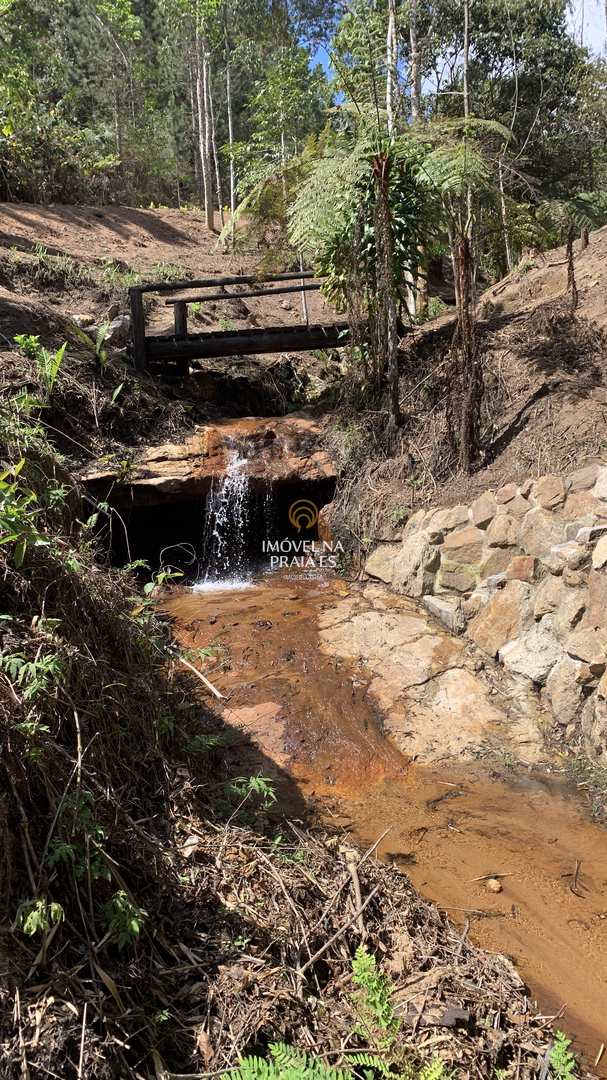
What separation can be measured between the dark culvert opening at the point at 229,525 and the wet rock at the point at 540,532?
2.92 m

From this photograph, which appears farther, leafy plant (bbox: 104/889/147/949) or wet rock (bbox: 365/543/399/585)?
wet rock (bbox: 365/543/399/585)

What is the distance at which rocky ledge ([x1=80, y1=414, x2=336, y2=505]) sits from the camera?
284 inches

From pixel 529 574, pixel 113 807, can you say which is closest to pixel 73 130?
pixel 529 574

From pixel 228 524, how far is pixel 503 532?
3507 mm

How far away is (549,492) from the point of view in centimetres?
507

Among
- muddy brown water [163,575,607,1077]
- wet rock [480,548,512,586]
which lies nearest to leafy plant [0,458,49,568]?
muddy brown water [163,575,607,1077]

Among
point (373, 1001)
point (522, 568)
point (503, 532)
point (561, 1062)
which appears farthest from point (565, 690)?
point (373, 1001)

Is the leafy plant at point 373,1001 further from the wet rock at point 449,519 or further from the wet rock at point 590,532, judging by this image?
the wet rock at point 449,519

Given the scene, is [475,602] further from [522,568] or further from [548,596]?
[548,596]

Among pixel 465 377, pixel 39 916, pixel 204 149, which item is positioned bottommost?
pixel 39 916

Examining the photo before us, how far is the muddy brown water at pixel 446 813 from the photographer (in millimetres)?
2770

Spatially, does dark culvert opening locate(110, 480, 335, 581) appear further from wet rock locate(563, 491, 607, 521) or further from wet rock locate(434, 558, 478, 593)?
wet rock locate(563, 491, 607, 521)

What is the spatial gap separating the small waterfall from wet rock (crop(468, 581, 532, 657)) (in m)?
3.21

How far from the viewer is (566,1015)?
247 cm
